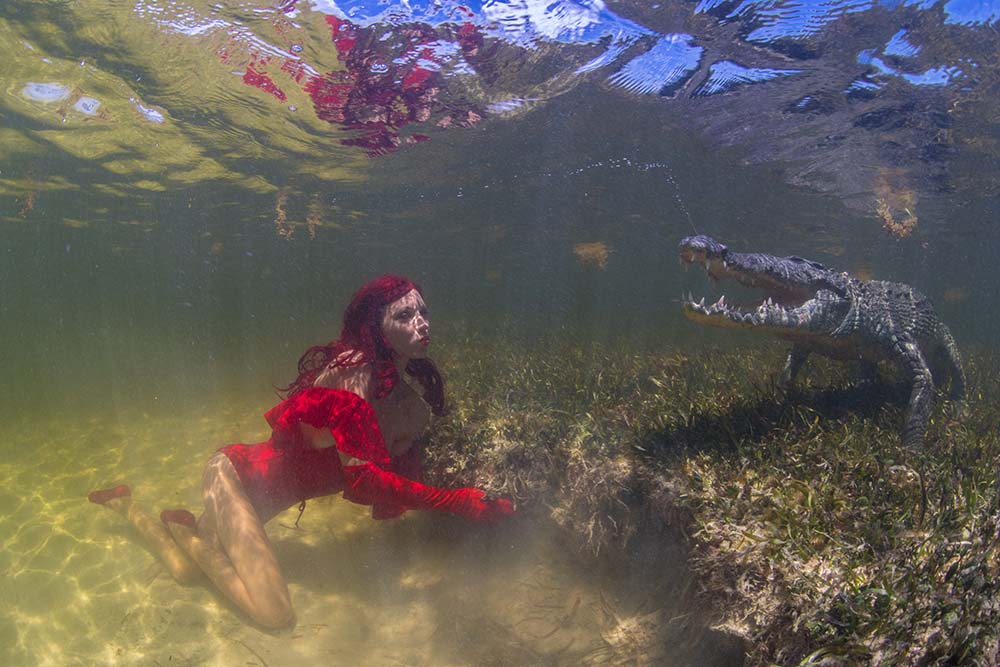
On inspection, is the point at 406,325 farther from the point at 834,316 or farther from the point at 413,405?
the point at 834,316

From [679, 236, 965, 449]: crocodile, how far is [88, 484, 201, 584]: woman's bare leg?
549cm

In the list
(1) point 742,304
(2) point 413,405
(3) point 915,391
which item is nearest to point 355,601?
(2) point 413,405

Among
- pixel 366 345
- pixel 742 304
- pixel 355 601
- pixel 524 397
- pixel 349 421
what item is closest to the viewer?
pixel 349 421

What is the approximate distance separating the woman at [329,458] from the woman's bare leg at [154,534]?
0.06 feet

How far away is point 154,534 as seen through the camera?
17.4 feet

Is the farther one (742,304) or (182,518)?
(182,518)

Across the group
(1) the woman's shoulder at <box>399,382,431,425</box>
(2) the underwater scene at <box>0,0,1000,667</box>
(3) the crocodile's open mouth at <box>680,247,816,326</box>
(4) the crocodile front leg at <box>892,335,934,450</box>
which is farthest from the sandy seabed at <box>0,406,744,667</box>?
(4) the crocodile front leg at <box>892,335,934,450</box>

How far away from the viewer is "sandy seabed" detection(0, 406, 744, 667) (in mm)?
3932

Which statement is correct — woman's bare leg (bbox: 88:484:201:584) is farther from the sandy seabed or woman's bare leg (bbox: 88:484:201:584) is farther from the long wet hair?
the long wet hair

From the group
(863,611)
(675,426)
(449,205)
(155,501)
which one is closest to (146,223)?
(449,205)

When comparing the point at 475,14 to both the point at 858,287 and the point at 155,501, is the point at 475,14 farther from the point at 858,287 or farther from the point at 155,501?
the point at 155,501

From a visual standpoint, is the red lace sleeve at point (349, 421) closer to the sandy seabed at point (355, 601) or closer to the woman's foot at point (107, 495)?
the sandy seabed at point (355, 601)

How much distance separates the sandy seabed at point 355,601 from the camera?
3.93 m

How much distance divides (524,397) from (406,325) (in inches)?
99.3
